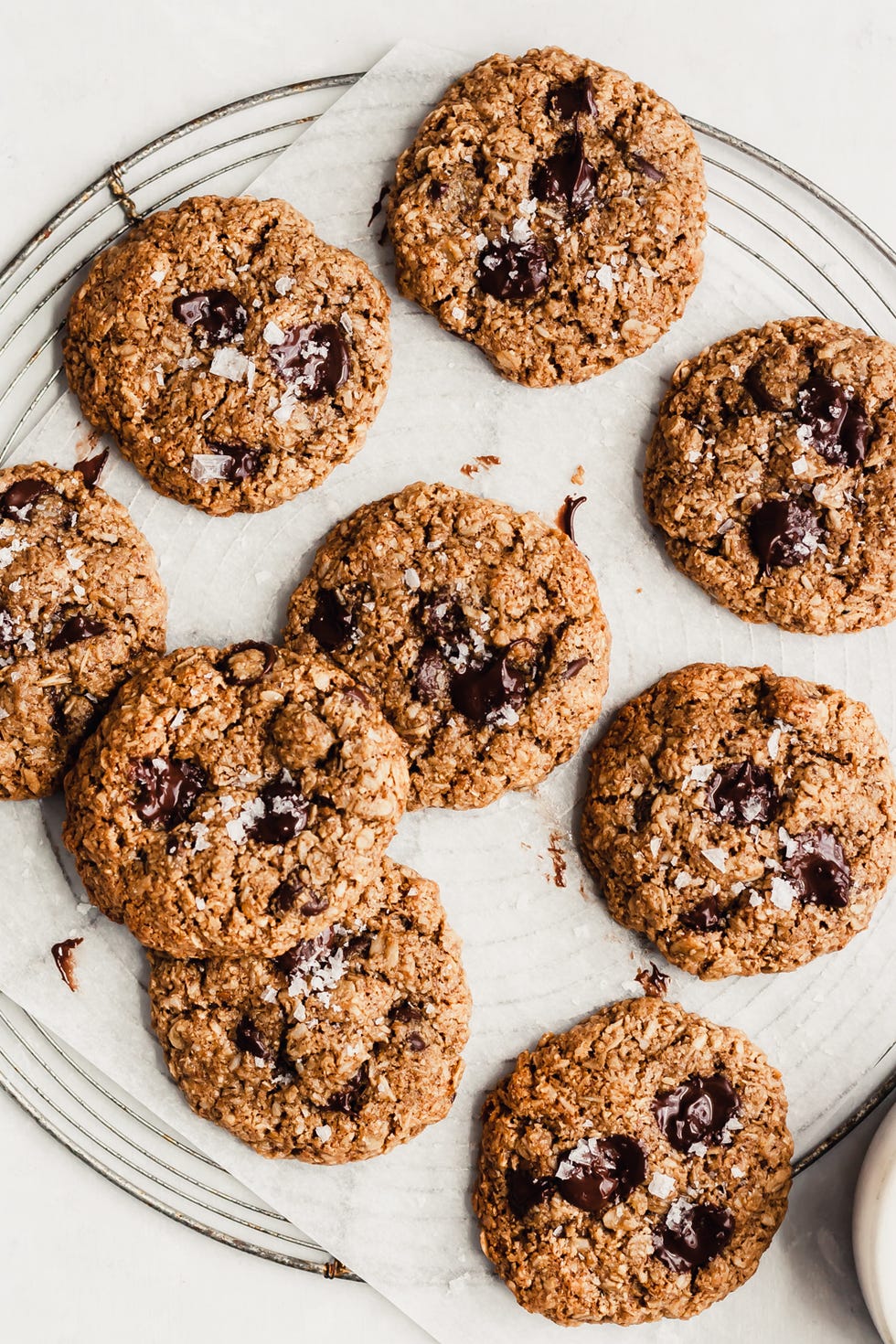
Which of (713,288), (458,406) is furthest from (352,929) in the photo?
(713,288)

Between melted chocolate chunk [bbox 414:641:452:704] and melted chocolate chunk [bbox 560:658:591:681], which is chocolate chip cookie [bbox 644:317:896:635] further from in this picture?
melted chocolate chunk [bbox 414:641:452:704]

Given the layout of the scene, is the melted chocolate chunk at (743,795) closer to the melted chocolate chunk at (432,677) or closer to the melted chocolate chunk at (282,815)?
the melted chocolate chunk at (432,677)

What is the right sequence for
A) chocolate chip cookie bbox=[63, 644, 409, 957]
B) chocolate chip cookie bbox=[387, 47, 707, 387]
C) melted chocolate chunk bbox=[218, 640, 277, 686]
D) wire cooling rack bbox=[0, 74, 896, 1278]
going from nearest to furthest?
chocolate chip cookie bbox=[63, 644, 409, 957], melted chocolate chunk bbox=[218, 640, 277, 686], chocolate chip cookie bbox=[387, 47, 707, 387], wire cooling rack bbox=[0, 74, 896, 1278]

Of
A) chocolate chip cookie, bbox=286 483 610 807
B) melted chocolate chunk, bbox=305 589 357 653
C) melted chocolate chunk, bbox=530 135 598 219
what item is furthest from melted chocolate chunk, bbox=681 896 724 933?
melted chocolate chunk, bbox=530 135 598 219

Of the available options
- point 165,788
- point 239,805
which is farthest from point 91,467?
point 239,805

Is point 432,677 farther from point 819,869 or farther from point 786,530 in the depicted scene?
point 819,869

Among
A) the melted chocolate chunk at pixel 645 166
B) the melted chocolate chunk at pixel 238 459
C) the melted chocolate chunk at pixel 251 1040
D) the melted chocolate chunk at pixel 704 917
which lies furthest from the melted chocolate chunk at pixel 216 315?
the melted chocolate chunk at pixel 704 917
